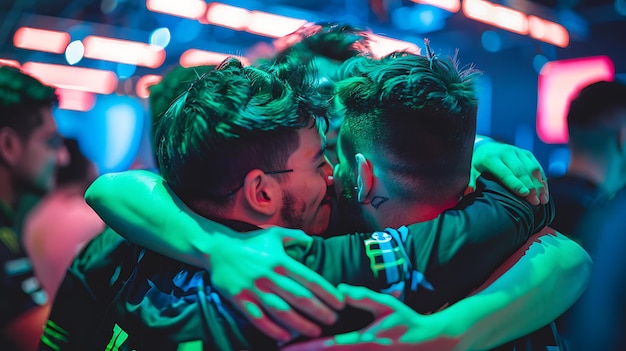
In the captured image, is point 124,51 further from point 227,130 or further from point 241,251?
point 241,251

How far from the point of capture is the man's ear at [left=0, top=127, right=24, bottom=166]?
6.77ft

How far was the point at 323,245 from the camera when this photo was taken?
938 mm

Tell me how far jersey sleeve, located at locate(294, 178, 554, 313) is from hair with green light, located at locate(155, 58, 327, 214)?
0.76 ft

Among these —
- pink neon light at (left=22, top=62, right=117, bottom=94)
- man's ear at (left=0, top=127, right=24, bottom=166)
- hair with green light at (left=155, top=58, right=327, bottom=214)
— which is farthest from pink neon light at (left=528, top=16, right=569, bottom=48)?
man's ear at (left=0, top=127, right=24, bottom=166)

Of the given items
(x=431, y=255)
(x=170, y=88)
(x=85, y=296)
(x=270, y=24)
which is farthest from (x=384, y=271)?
(x=270, y=24)

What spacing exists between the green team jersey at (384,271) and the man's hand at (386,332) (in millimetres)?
19

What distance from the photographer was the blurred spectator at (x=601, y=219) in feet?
4.86

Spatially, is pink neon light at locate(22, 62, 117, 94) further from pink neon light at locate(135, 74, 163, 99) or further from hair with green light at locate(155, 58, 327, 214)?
hair with green light at locate(155, 58, 327, 214)

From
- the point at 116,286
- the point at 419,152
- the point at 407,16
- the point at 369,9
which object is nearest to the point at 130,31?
the point at 369,9

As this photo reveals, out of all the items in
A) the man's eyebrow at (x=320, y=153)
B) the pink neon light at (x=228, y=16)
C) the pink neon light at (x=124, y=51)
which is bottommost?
the man's eyebrow at (x=320, y=153)

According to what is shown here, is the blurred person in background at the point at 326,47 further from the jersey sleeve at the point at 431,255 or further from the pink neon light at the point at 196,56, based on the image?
the pink neon light at the point at 196,56

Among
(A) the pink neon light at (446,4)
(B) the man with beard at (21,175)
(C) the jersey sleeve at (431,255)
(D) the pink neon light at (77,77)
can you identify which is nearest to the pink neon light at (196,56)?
(D) the pink neon light at (77,77)

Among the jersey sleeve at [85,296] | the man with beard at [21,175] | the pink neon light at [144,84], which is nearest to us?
the jersey sleeve at [85,296]

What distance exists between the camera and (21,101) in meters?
2.07
